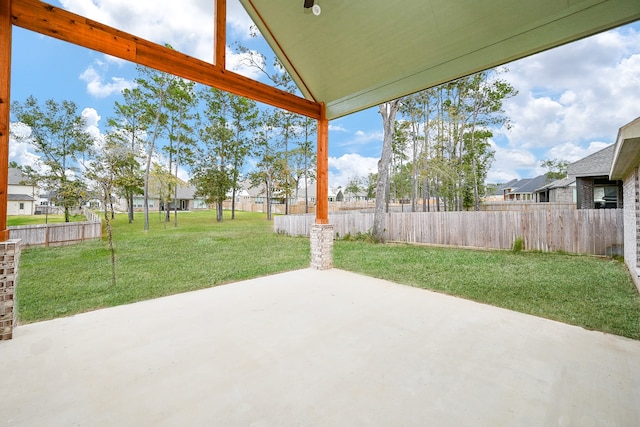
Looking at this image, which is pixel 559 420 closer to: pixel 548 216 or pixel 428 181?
pixel 548 216

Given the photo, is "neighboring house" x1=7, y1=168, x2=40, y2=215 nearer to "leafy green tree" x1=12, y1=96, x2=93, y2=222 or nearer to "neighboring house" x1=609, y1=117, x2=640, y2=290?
"leafy green tree" x1=12, y1=96, x2=93, y2=222

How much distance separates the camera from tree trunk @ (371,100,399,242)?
910cm

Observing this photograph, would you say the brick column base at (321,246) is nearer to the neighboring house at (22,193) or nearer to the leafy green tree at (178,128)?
the neighboring house at (22,193)

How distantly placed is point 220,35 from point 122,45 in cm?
121

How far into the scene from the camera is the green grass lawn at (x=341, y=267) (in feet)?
10.9

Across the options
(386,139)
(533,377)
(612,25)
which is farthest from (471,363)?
(386,139)

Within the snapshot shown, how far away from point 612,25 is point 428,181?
496 inches

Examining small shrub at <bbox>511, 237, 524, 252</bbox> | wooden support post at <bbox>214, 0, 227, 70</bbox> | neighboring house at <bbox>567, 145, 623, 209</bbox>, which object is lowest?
small shrub at <bbox>511, 237, 524, 252</bbox>

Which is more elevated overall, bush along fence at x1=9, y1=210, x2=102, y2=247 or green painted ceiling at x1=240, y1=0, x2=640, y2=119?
green painted ceiling at x1=240, y1=0, x2=640, y2=119

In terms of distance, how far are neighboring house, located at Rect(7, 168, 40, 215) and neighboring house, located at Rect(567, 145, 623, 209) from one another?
13.8 meters

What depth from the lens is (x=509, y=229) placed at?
23.5ft

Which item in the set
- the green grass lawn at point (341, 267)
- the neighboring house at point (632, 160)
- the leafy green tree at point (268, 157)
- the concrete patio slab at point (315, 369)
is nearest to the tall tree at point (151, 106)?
the green grass lawn at point (341, 267)

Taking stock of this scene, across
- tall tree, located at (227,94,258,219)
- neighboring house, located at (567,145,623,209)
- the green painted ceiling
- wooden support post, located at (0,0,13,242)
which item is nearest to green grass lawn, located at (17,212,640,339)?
wooden support post, located at (0,0,13,242)

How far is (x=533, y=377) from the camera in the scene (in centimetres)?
177
